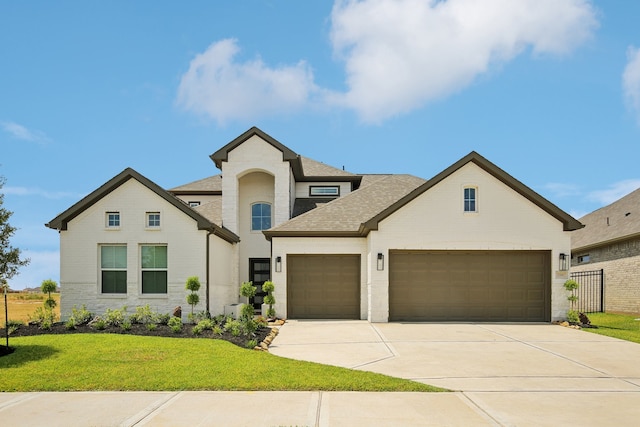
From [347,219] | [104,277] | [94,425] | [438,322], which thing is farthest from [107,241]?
[94,425]

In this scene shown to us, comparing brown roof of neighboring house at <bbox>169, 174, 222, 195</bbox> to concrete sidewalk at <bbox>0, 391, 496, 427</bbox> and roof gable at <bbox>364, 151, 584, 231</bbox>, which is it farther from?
concrete sidewalk at <bbox>0, 391, 496, 427</bbox>

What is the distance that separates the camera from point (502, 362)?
37.4 feet

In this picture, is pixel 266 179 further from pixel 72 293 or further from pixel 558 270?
pixel 558 270

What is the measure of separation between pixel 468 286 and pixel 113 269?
12998mm

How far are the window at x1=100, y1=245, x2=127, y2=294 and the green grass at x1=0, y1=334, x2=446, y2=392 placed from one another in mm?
6456

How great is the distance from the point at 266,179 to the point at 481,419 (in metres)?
18.4

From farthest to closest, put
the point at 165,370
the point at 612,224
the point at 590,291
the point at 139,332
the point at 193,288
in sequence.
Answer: the point at 590,291 → the point at 612,224 → the point at 193,288 → the point at 139,332 → the point at 165,370

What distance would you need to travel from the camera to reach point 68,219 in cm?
1947

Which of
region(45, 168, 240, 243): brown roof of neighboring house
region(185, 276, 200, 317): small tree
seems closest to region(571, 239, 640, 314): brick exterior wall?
region(45, 168, 240, 243): brown roof of neighboring house

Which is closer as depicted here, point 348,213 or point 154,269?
point 154,269

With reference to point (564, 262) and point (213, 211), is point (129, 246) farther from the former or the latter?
point (564, 262)

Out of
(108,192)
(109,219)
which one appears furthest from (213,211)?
(108,192)

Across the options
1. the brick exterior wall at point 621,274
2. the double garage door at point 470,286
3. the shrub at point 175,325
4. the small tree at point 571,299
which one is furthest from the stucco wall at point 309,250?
the brick exterior wall at point 621,274

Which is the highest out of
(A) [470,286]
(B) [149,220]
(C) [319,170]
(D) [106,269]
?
(C) [319,170]
